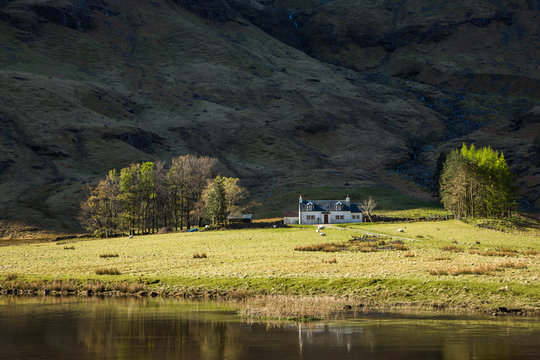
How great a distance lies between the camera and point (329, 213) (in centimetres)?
12912

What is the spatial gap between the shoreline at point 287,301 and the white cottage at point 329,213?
8671cm

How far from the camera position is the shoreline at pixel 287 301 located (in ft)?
106

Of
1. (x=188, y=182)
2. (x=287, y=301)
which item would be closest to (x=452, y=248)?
(x=287, y=301)

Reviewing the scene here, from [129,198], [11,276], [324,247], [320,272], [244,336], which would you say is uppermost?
[129,198]

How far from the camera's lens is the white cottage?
129 meters

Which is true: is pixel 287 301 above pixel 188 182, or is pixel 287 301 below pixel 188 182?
below

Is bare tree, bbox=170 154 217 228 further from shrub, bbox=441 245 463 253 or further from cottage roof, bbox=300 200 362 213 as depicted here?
shrub, bbox=441 245 463 253

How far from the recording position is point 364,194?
16962cm

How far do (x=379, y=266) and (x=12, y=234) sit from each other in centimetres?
10596

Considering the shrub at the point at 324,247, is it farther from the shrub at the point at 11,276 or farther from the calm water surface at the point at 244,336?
the calm water surface at the point at 244,336

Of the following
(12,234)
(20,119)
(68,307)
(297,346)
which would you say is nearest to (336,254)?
(68,307)

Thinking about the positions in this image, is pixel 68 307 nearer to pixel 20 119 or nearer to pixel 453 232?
pixel 453 232

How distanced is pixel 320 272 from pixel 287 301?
34.5 feet

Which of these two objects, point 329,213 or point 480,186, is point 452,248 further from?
point 329,213
